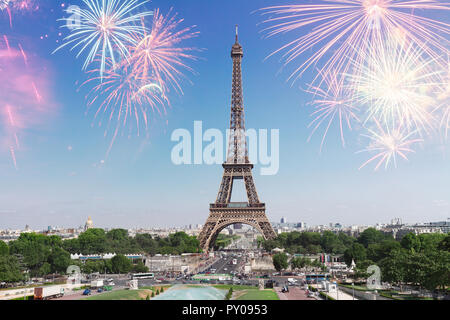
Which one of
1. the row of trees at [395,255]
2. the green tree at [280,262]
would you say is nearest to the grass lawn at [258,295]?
the row of trees at [395,255]

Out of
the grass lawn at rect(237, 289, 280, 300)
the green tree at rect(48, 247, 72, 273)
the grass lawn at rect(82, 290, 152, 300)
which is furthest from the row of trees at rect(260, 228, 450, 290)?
the green tree at rect(48, 247, 72, 273)

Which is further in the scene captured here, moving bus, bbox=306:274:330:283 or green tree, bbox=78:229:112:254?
green tree, bbox=78:229:112:254

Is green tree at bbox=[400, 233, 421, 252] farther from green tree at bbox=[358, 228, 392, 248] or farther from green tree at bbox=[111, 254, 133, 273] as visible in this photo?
green tree at bbox=[111, 254, 133, 273]

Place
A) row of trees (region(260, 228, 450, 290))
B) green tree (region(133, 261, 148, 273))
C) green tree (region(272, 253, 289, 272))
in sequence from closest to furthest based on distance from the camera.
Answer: row of trees (region(260, 228, 450, 290)) → green tree (region(133, 261, 148, 273)) → green tree (region(272, 253, 289, 272))

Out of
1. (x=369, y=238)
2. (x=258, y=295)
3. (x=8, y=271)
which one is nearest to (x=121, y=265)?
(x=8, y=271)

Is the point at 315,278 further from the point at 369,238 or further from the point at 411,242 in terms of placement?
the point at 369,238

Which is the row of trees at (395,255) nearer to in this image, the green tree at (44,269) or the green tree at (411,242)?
the green tree at (411,242)
